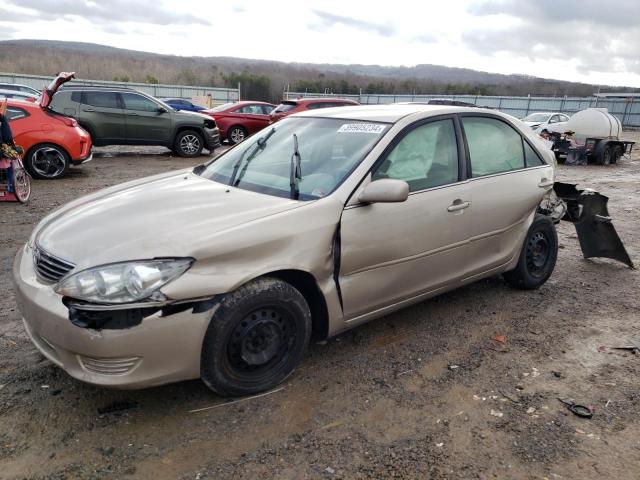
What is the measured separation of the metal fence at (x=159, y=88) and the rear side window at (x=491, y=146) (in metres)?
29.1

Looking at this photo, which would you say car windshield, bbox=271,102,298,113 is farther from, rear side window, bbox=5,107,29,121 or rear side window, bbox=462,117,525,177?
rear side window, bbox=462,117,525,177

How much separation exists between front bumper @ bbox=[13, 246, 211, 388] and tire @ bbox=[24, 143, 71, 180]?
7.44 metres

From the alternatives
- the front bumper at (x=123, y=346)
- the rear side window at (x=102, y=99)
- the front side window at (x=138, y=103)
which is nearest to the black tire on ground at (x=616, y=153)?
the front side window at (x=138, y=103)

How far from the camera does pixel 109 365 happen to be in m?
2.33

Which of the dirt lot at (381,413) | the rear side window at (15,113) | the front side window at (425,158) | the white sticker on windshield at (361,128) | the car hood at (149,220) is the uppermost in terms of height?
the white sticker on windshield at (361,128)

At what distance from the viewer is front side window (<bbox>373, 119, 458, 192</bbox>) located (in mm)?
3217

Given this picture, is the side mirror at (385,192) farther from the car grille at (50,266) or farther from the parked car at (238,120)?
the parked car at (238,120)

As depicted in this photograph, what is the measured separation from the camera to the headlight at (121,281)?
2297mm

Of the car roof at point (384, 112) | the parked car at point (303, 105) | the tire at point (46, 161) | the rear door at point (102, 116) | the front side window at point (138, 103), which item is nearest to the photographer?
the car roof at point (384, 112)

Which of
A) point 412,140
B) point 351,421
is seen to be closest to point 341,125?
point 412,140

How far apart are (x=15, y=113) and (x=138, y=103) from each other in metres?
3.82

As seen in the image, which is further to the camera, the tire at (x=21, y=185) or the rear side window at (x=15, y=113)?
the rear side window at (x=15, y=113)

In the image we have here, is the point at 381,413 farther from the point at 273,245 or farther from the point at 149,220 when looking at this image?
the point at 149,220

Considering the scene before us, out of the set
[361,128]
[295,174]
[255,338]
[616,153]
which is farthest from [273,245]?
[616,153]
